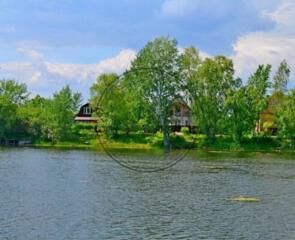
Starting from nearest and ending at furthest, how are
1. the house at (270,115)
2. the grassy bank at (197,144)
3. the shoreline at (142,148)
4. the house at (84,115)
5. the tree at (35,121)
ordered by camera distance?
1. the shoreline at (142,148)
2. the grassy bank at (197,144)
3. the house at (270,115)
4. the tree at (35,121)
5. the house at (84,115)

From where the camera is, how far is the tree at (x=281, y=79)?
110m

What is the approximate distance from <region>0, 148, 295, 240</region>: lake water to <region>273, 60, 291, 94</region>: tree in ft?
182

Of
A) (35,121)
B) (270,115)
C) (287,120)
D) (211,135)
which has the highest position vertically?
(270,115)

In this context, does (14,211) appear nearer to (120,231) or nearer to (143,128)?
(120,231)

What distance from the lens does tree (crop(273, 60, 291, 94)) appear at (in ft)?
361

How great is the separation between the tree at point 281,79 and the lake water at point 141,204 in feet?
182

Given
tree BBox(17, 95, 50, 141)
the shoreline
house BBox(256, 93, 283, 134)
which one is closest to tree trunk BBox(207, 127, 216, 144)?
the shoreline

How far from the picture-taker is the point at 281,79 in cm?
11088

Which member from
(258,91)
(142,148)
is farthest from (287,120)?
(142,148)

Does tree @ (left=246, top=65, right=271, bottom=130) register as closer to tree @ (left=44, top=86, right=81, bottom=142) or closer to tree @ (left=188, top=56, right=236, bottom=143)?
tree @ (left=188, top=56, right=236, bottom=143)

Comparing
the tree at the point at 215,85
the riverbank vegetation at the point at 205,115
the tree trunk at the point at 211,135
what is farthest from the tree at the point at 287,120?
the tree trunk at the point at 211,135

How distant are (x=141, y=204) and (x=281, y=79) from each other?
81.5 meters

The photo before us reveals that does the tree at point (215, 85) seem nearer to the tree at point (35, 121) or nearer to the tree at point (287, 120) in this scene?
the tree at point (287, 120)
